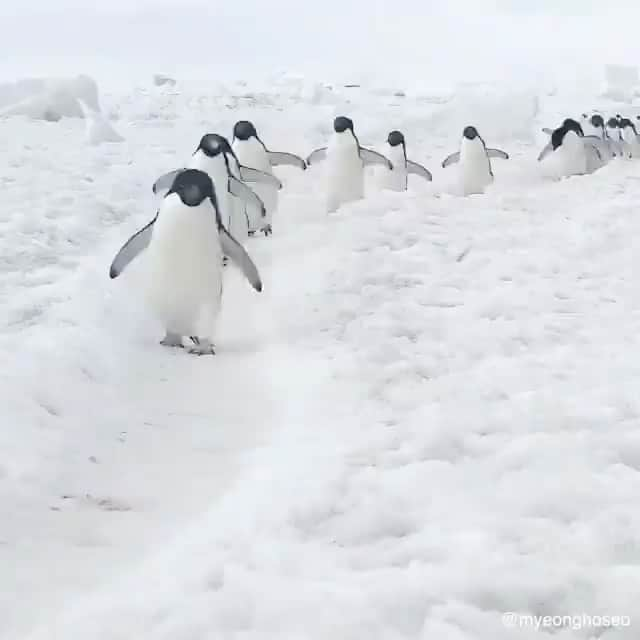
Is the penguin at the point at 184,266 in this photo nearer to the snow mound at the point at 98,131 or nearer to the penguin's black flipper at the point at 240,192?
the penguin's black flipper at the point at 240,192

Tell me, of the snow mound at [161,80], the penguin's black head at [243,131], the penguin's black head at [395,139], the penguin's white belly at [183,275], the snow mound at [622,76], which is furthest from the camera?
the snow mound at [622,76]

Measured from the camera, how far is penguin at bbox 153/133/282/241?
18.3 ft

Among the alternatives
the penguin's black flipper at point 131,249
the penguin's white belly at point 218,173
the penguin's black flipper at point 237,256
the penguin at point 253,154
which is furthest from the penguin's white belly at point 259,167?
the penguin's black flipper at point 131,249

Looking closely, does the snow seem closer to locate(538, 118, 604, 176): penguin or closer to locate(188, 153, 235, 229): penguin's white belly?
locate(188, 153, 235, 229): penguin's white belly

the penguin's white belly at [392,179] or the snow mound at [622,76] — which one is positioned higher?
the snow mound at [622,76]

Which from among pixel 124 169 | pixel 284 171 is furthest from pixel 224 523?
pixel 284 171

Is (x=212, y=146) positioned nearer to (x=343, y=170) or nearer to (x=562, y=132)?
(x=343, y=170)

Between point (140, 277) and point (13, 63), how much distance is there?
6588cm

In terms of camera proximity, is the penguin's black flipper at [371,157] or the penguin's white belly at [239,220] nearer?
the penguin's white belly at [239,220]

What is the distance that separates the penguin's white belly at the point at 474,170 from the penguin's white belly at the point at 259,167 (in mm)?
2576

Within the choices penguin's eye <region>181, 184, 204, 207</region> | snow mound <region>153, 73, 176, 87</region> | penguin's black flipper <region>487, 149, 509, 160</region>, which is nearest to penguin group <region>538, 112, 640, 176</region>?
penguin's black flipper <region>487, 149, 509, 160</region>

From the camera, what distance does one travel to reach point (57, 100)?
17.5 metres

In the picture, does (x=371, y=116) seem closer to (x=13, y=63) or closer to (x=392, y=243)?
(x=392, y=243)

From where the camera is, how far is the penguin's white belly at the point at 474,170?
31.2ft
